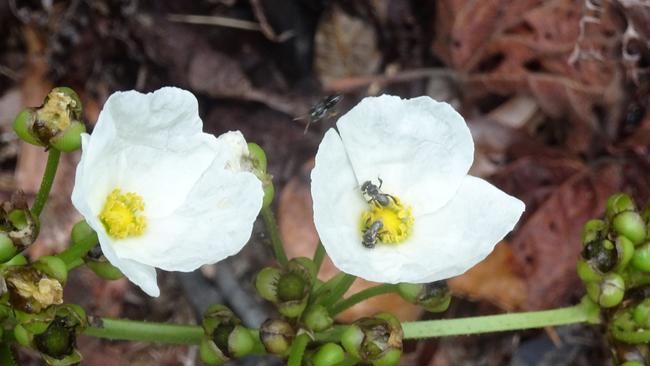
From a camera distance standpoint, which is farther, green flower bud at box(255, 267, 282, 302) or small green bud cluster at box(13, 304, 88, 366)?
green flower bud at box(255, 267, 282, 302)

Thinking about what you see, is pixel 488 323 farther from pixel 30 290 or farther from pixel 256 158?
pixel 30 290

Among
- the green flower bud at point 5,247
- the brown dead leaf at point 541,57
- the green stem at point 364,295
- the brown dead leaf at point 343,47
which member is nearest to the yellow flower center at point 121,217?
the green flower bud at point 5,247

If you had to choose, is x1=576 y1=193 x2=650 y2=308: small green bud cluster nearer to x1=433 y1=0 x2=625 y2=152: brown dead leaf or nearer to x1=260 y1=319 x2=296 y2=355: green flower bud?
x1=260 y1=319 x2=296 y2=355: green flower bud

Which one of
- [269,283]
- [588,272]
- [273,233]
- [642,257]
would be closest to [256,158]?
[273,233]

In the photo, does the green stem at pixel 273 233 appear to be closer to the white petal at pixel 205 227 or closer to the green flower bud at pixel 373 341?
the white petal at pixel 205 227

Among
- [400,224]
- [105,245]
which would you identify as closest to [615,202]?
[400,224]

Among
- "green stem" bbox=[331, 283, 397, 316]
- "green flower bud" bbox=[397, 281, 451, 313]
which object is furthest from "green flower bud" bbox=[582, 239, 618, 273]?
"green stem" bbox=[331, 283, 397, 316]
